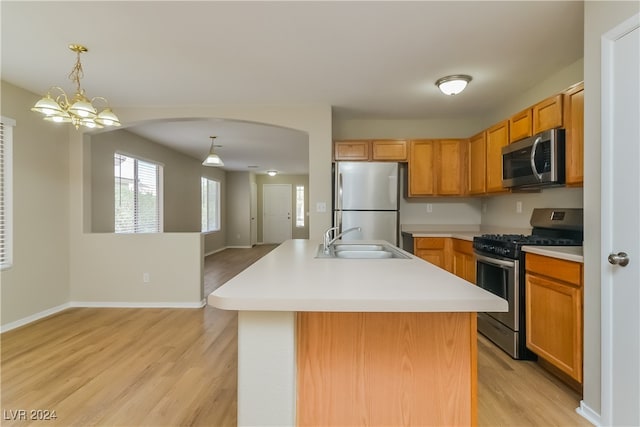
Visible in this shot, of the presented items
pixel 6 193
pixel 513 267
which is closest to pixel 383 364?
pixel 513 267

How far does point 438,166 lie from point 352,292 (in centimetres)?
339

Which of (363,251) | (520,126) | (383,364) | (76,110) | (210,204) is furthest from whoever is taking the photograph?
(210,204)

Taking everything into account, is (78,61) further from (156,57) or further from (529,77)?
(529,77)

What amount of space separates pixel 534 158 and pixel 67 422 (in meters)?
3.47

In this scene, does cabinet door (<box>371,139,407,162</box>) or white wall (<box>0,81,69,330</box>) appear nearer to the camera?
white wall (<box>0,81,69,330</box>)

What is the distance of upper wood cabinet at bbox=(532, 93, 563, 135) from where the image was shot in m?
2.37

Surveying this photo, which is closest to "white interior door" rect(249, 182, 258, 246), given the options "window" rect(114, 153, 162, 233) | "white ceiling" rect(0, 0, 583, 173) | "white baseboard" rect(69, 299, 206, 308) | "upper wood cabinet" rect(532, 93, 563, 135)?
"window" rect(114, 153, 162, 233)

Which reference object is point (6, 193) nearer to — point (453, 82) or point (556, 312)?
point (453, 82)

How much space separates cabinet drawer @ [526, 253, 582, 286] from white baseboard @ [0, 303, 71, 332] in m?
4.47

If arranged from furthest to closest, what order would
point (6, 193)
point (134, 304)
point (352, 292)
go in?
point (134, 304), point (6, 193), point (352, 292)

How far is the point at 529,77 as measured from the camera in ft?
9.69

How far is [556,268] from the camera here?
2.06 m

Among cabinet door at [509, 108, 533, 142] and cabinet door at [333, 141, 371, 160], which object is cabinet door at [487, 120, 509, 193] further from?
cabinet door at [333, 141, 371, 160]
